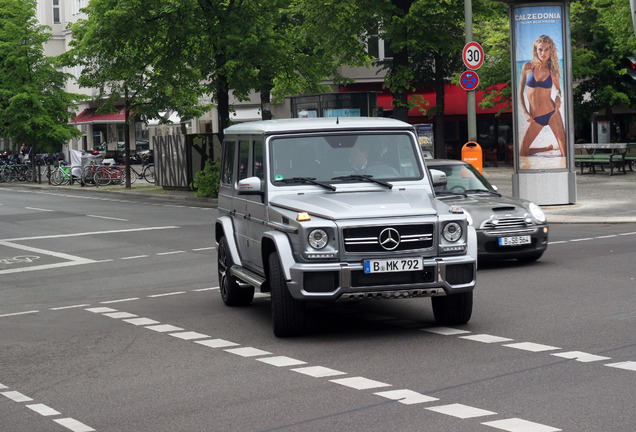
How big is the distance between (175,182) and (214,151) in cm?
273

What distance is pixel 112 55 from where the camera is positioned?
34219 millimetres

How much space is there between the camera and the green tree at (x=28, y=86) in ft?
174

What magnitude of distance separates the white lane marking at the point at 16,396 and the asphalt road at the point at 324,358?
0.03 metres

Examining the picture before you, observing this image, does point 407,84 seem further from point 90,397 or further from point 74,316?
point 90,397

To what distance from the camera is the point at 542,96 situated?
2488 centimetres

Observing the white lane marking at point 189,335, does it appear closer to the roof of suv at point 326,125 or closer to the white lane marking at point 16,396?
the roof of suv at point 326,125

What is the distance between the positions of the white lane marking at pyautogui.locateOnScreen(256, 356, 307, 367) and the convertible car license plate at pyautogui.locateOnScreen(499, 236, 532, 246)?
247 inches

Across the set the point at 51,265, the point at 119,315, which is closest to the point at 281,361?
the point at 119,315


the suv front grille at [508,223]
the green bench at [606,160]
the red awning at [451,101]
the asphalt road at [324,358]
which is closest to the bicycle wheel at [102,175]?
the red awning at [451,101]

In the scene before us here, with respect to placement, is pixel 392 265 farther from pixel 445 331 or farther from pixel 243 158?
pixel 243 158

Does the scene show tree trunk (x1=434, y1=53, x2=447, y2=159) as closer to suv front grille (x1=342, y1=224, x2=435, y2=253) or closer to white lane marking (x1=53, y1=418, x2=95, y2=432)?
suv front grille (x1=342, y1=224, x2=435, y2=253)

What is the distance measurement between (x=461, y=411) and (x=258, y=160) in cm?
489

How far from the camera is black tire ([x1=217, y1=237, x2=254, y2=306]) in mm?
12141

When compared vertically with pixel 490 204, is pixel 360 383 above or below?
below
